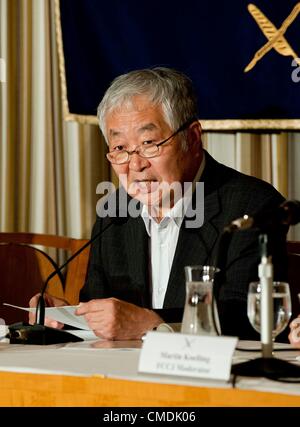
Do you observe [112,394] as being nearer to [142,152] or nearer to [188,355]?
[188,355]

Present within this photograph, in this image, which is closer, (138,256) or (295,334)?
(295,334)

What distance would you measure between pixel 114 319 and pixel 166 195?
56cm

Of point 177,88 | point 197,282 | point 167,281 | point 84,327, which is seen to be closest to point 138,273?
point 167,281

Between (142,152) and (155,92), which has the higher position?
(155,92)

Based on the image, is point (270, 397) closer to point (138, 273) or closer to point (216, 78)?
point (138, 273)

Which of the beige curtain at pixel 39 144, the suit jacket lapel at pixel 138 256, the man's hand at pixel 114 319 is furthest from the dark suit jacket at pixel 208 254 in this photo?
the beige curtain at pixel 39 144

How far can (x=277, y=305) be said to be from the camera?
71.3 inches

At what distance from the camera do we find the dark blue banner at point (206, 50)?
3312 millimetres

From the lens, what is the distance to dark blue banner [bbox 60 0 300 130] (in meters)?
3.31

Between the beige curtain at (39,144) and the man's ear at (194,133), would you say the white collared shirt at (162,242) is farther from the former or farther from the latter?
the beige curtain at (39,144)

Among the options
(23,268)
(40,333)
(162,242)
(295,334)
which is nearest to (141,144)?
(162,242)

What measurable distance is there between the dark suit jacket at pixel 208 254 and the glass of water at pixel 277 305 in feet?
1.54

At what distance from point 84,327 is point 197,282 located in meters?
0.67

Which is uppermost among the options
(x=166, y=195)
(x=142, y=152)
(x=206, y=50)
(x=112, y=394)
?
(x=206, y=50)
